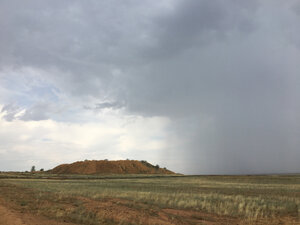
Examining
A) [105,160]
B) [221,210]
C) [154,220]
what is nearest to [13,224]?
[154,220]

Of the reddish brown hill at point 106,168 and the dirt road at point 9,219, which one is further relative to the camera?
the reddish brown hill at point 106,168

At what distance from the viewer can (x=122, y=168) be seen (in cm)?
14188

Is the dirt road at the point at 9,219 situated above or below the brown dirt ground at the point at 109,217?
above

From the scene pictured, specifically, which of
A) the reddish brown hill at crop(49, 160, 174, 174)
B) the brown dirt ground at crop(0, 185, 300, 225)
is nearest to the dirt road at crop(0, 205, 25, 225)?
the brown dirt ground at crop(0, 185, 300, 225)

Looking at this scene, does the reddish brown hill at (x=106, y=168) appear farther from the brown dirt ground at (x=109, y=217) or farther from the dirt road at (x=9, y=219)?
the dirt road at (x=9, y=219)

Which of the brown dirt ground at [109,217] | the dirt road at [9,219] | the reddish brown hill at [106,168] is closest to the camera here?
the dirt road at [9,219]

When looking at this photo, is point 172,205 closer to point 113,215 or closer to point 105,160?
point 113,215

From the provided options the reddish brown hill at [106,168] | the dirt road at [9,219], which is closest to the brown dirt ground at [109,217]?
the dirt road at [9,219]

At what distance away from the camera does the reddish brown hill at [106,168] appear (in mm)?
132875

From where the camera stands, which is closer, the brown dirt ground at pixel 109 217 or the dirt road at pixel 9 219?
the dirt road at pixel 9 219

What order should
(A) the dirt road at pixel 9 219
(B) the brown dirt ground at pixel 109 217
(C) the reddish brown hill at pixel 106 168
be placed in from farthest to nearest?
(C) the reddish brown hill at pixel 106 168 → (B) the brown dirt ground at pixel 109 217 → (A) the dirt road at pixel 9 219

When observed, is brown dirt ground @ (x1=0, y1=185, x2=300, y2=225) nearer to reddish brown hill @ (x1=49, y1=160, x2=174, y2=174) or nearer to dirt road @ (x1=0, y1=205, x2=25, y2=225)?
dirt road @ (x1=0, y1=205, x2=25, y2=225)

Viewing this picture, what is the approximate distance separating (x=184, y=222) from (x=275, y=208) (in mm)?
9770

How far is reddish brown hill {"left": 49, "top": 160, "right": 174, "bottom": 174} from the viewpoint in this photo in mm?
132875
